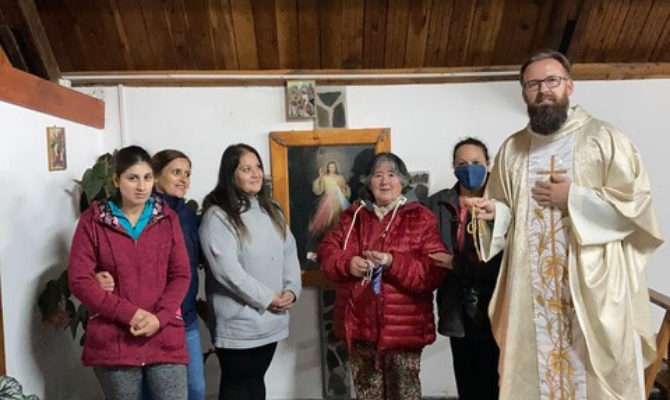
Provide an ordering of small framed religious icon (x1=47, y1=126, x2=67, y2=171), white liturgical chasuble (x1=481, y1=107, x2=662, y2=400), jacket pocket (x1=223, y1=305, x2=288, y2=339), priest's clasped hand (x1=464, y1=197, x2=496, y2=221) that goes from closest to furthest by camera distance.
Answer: white liturgical chasuble (x1=481, y1=107, x2=662, y2=400) → priest's clasped hand (x1=464, y1=197, x2=496, y2=221) → jacket pocket (x1=223, y1=305, x2=288, y2=339) → small framed religious icon (x1=47, y1=126, x2=67, y2=171)

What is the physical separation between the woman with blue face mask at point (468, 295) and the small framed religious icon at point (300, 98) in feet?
3.05

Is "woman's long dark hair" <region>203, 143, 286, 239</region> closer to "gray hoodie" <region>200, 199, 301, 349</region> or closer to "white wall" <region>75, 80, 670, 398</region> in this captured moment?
"gray hoodie" <region>200, 199, 301, 349</region>

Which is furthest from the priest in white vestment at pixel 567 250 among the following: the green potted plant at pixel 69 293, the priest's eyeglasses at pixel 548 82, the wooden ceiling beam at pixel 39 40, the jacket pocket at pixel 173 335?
the wooden ceiling beam at pixel 39 40

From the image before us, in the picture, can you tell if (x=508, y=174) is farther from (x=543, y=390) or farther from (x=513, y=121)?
(x=513, y=121)

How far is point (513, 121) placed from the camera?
3051mm

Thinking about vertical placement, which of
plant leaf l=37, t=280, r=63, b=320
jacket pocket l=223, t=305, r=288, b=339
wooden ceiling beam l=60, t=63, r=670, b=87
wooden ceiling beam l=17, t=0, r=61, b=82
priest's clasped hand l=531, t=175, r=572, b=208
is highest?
wooden ceiling beam l=17, t=0, r=61, b=82

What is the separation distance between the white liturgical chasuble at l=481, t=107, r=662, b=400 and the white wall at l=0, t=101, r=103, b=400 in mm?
1685

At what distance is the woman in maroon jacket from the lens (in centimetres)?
188

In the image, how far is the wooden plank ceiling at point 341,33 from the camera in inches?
108

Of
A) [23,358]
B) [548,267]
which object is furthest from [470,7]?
[23,358]

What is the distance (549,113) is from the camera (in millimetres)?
1785

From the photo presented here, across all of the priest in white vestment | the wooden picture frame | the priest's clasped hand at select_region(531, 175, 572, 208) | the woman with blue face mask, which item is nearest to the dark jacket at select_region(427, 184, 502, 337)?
the woman with blue face mask

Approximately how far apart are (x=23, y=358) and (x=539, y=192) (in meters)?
1.93

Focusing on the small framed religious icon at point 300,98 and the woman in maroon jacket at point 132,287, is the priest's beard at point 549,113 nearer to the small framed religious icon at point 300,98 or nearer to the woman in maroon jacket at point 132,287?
the woman in maroon jacket at point 132,287
